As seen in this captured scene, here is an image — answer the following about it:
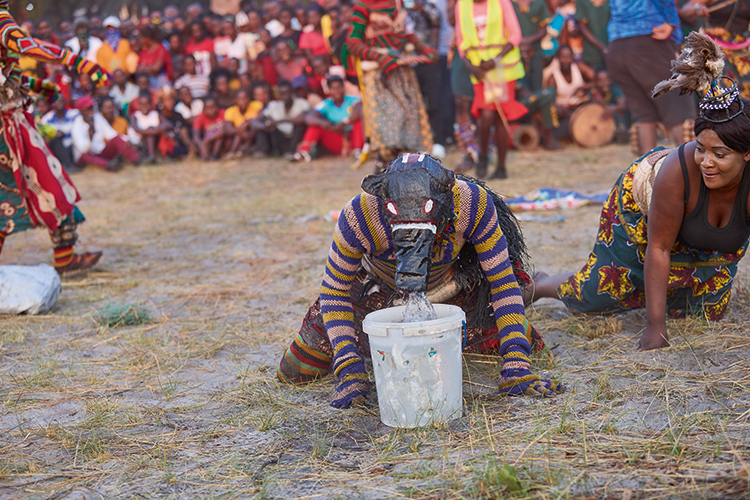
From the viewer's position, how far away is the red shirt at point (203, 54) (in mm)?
11609

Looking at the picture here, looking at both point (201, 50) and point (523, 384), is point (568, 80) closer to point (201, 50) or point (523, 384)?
point (201, 50)

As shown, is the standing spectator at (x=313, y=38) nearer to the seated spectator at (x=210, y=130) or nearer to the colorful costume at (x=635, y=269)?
the seated spectator at (x=210, y=130)

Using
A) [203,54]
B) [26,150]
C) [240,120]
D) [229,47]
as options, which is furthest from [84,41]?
[26,150]

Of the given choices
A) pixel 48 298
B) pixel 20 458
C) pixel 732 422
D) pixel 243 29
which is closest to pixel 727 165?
pixel 732 422

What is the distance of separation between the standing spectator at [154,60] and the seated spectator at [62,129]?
1341mm

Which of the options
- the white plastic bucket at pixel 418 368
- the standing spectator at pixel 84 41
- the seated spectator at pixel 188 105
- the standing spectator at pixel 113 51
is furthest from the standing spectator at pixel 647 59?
the standing spectator at pixel 84 41

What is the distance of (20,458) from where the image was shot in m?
2.17

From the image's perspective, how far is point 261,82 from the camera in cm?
1095

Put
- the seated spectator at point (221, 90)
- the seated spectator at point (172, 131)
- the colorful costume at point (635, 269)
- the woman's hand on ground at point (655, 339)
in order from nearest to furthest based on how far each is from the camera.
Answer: the woman's hand on ground at point (655, 339)
the colorful costume at point (635, 269)
the seated spectator at point (221, 90)
the seated spectator at point (172, 131)

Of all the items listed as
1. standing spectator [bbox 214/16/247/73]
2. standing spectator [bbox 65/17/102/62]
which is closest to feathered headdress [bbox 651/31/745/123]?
standing spectator [bbox 214/16/247/73]

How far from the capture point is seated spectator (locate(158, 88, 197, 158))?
1132cm

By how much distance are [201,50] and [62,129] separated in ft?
8.33

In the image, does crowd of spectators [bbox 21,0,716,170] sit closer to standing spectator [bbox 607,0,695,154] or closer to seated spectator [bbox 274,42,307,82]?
seated spectator [bbox 274,42,307,82]

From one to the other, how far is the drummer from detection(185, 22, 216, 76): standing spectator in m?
9.59
